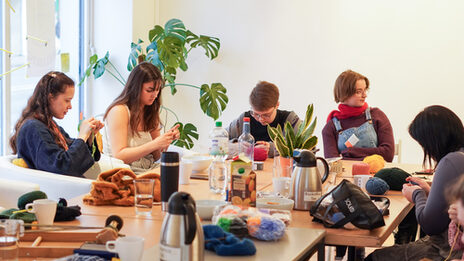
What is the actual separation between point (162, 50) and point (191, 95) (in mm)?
912

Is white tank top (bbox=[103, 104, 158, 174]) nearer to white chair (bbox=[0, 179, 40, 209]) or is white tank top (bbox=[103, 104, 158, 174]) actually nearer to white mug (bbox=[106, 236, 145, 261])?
white chair (bbox=[0, 179, 40, 209])

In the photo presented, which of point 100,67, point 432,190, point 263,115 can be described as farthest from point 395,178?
point 100,67

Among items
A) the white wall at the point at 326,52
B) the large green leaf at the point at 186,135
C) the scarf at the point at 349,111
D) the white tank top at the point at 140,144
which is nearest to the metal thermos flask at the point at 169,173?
the white tank top at the point at 140,144

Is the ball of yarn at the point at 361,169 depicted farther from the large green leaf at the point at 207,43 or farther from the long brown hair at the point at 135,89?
the large green leaf at the point at 207,43

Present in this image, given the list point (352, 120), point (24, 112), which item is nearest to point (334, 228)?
point (24, 112)

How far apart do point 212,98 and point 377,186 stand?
273cm

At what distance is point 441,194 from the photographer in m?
2.24

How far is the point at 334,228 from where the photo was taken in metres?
2.05

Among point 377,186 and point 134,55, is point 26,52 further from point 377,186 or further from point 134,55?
point 377,186

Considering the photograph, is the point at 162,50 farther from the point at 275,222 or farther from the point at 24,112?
the point at 275,222

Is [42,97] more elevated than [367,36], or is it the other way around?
[367,36]

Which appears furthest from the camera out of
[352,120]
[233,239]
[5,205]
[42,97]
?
[352,120]

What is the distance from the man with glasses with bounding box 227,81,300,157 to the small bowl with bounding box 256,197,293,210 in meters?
1.52

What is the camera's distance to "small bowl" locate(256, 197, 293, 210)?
86.8 inches
